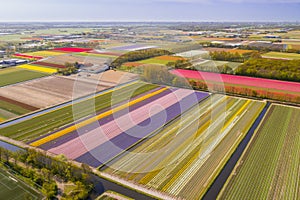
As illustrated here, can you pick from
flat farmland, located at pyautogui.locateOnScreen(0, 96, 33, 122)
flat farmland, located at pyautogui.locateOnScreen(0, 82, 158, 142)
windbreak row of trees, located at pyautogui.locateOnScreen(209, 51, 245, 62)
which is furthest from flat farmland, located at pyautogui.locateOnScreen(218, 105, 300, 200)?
windbreak row of trees, located at pyautogui.locateOnScreen(209, 51, 245, 62)

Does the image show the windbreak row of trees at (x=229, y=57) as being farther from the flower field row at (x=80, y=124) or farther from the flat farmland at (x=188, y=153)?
the flower field row at (x=80, y=124)

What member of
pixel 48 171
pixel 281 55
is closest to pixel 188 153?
pixel 48 171

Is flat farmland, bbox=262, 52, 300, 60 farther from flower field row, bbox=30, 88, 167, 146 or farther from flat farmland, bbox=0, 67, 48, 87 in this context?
flat farmland, bbox=0, 67, 48, 87

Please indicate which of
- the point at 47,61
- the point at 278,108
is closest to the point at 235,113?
the point at 278,108

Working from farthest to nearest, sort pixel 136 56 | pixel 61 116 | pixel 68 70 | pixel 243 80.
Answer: pixel 136 56 → pixel 68 70 → pixel 243 80 → pixel 61 116

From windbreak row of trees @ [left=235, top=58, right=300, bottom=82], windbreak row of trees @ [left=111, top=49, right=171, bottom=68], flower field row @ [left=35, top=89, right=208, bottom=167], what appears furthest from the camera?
windbreak row of trees @ [left=111, top=49, right=171, bottom=68]

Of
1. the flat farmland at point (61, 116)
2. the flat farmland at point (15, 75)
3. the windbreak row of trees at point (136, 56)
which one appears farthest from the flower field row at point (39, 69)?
the flat farmland at point (61, 116)

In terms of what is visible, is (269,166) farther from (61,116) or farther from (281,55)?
(281,55)
